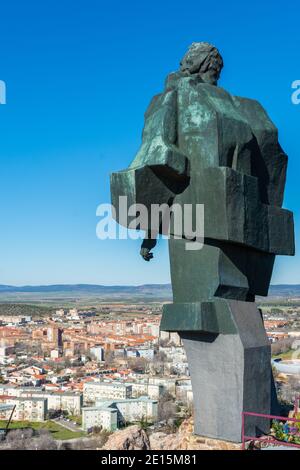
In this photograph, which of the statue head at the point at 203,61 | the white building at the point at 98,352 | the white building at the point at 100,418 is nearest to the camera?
the statue head at the point at 203,61

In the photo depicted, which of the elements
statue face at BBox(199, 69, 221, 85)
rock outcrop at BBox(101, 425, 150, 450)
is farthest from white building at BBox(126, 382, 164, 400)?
statue face at BBox(199, 69, 221, 85)

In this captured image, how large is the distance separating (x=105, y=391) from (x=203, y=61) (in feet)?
251

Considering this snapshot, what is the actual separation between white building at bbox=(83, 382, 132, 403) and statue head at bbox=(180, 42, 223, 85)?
72252 mm

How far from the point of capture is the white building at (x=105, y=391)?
77562 millimetres

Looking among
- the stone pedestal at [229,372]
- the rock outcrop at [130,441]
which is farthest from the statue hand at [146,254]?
the rock outcrop at [130,441]

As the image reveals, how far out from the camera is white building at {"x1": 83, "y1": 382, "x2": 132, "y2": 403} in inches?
3054

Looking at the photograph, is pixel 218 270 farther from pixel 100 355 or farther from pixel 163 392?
pixel 100 355

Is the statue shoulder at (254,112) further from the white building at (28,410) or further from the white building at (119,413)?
the white building at (28,410)

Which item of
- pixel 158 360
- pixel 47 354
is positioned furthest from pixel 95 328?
pixel 158 360

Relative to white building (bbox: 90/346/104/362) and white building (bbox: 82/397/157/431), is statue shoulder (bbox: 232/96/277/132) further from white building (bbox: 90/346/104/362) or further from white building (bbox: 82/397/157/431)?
white building (bbox: 90/346/104/362)

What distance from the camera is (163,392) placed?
2990 inches

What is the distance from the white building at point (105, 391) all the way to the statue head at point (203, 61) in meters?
72.3
